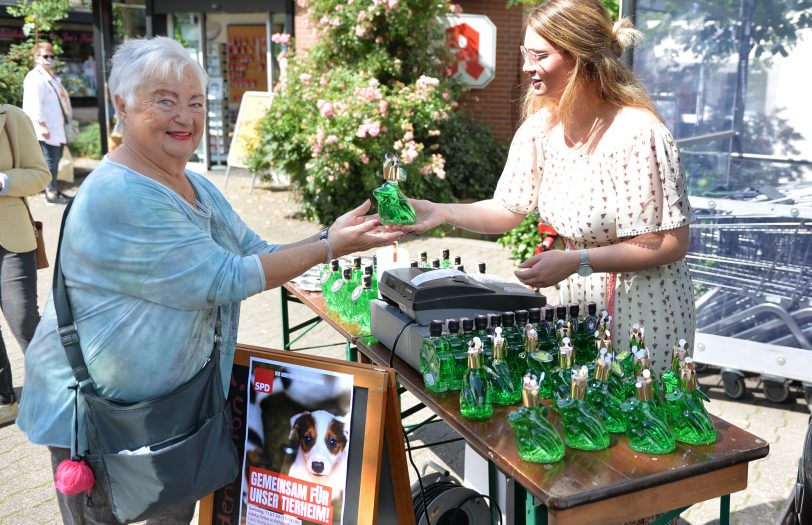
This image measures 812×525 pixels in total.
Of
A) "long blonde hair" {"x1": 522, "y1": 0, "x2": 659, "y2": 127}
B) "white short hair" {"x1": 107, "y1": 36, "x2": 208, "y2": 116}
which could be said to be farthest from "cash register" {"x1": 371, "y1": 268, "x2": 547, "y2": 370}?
"white short hair" {"x1": 107, "y1": 36, "x2": 208, "y2": 116}

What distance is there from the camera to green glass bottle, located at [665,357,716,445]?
1982mm

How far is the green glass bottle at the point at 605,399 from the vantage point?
1993 mm

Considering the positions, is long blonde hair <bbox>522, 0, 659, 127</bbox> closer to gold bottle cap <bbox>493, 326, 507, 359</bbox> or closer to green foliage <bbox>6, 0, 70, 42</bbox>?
gold bottle cap <bbox>493, 326, 507, 359</bbox>

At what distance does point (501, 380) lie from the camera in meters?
A: 2.21

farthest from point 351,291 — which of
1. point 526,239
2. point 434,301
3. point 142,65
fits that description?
point 526,239

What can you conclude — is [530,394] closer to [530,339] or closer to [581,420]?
[581,420]

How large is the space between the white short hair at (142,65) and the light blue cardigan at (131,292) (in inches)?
8.3

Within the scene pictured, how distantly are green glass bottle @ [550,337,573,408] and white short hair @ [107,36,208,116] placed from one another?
Answer: 1286 millimetres

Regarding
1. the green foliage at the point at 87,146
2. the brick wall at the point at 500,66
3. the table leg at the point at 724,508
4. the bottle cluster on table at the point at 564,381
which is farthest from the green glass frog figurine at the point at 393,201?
the green foliage at the point at 87,146

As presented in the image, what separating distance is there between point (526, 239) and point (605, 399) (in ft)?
20.1

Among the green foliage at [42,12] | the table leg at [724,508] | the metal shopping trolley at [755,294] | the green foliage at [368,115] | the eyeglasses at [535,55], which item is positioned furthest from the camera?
the green foliage at [42,12]

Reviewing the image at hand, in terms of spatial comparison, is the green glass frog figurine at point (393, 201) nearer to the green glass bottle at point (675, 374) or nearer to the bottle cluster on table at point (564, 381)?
the bottle cluster on table at point (564, 381)

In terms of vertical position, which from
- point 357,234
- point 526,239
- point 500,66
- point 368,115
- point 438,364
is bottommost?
point 526,239

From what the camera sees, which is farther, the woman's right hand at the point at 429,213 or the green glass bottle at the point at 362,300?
the green glass bottle at the point at 362,300
